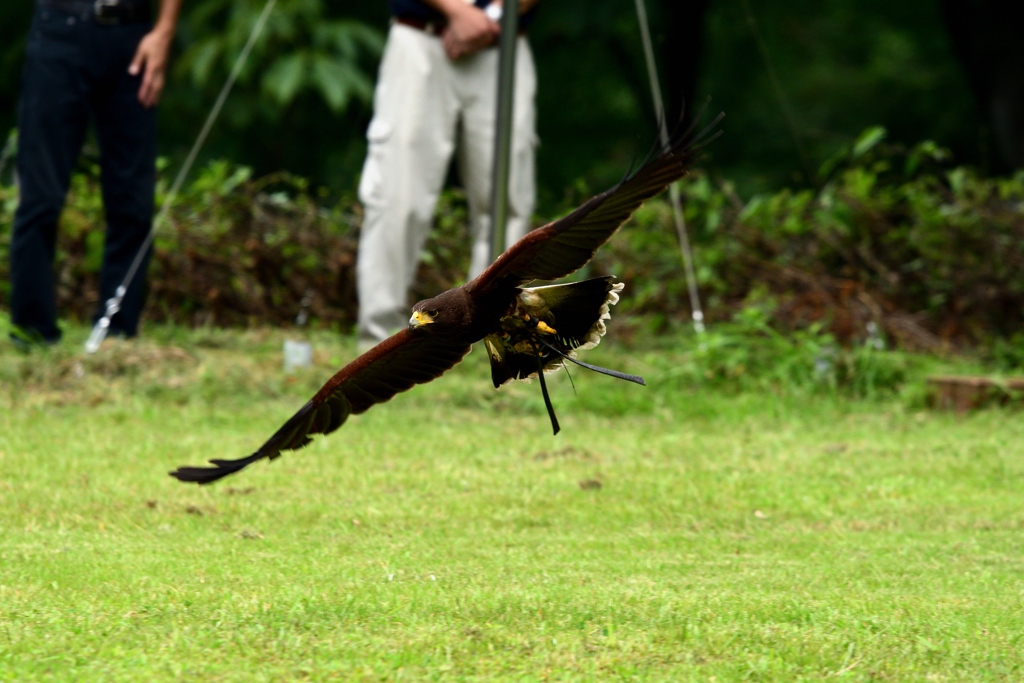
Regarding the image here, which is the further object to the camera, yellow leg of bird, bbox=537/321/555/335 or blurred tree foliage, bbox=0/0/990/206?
blurred tree foliage, bbox=0/0/990/206

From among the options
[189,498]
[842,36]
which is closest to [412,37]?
[189,498]

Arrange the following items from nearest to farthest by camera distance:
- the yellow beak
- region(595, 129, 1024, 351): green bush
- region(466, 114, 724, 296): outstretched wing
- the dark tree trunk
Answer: region(466, 114, 724, 296): outstretched wing < the yellow beak < region(595, 129, 1024, 351): green bush < the dark tree trunk

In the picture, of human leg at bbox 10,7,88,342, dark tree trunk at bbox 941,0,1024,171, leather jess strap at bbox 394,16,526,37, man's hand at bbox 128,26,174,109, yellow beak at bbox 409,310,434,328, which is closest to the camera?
yellow beak at bbox 409,310,434,328

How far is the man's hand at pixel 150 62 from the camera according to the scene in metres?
6.18

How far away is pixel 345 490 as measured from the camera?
15.2 ft

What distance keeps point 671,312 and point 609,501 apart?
3392mm

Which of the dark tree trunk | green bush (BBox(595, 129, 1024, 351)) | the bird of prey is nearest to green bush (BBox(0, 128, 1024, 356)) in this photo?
green bush (BBox(595, 129, 1024, 351))

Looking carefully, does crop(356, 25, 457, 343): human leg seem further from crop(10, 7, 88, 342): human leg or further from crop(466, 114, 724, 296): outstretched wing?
→ crop(466, 114, 724, 296): outstretched wing

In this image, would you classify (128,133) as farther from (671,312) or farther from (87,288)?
(671,312)

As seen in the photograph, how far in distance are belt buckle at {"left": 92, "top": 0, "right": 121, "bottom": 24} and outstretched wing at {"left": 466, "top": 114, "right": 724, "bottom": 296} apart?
334 cm

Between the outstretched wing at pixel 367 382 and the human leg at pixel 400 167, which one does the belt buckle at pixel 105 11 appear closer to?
the human leg at pixel 400 167

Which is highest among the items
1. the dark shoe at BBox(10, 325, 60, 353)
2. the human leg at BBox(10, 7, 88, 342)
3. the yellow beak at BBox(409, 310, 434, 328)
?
the yellow beak at BBox(409, 310, 434, 328)

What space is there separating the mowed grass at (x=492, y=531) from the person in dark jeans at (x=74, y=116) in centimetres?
46

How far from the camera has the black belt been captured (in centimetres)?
603
